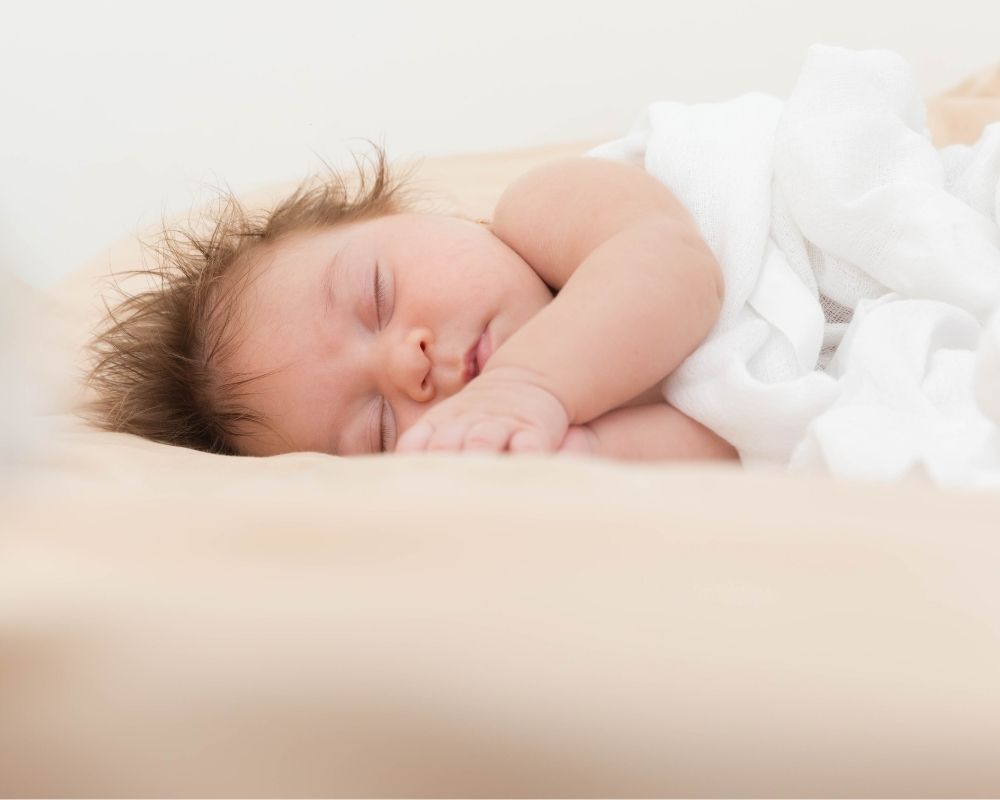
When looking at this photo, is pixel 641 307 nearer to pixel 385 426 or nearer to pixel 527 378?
pixel 527 378

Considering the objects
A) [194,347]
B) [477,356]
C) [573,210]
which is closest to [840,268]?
[573,210]

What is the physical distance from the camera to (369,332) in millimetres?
1021

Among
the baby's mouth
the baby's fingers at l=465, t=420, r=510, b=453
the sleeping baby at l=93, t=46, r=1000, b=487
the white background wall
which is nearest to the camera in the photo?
the baby's fingers at l=465, t=420, r=510, b=453

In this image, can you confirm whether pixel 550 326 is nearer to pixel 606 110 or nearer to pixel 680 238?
pixel 680 238

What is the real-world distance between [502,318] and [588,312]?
0.13m

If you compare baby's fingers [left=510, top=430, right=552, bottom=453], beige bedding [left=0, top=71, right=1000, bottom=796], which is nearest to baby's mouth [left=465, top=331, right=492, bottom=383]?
baby's fingers [left=510, top=430, right=552, bottom=453]

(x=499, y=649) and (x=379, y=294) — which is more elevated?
(x=499, y=649)

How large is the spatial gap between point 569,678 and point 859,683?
9 centimetres

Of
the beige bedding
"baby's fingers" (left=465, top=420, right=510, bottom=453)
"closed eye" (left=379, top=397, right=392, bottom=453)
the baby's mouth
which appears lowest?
"closed eye" (left=379, top=397, right=392, bottom=453)

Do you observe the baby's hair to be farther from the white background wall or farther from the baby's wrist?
the white background wall

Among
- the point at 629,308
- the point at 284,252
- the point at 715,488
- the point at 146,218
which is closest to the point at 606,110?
the point at 146,218

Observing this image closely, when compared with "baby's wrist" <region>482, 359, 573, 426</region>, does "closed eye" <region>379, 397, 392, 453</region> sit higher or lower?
lower

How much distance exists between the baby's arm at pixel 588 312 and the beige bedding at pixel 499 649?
0.33 meters

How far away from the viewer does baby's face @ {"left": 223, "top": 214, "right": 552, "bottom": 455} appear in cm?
99
